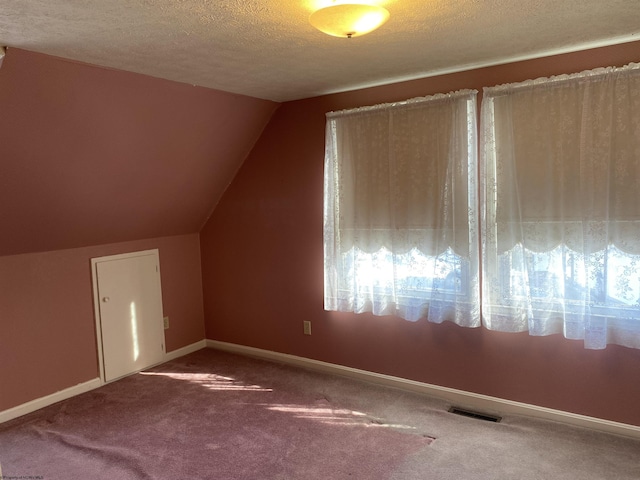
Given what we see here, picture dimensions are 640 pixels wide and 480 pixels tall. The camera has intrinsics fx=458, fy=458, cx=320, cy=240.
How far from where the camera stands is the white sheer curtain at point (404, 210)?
2994 mm

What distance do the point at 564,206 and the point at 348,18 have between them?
173cm

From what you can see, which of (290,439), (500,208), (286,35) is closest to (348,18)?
(286,35)

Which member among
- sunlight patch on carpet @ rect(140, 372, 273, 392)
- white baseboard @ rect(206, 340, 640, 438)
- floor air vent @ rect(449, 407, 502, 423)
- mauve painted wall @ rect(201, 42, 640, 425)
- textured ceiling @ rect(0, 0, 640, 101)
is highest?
textured ceiling @ rect(0, 0, 640, 101)

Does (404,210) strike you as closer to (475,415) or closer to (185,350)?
(475,415)

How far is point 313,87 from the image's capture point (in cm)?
334

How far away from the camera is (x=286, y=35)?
2.20 meters

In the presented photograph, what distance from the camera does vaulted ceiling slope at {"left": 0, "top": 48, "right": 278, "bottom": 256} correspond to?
250 centimetres

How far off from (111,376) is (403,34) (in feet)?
11.1

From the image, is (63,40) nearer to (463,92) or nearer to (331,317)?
(463,92)

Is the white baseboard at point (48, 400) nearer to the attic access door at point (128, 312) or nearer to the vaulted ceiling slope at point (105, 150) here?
the attic access door at point (128, 312)

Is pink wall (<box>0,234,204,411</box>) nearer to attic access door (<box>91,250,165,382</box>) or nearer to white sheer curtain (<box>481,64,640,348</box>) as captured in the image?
attic access door (<box>91,250,165,382</box>)

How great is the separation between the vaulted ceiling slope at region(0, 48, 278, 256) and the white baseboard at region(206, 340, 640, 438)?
171 centimetres

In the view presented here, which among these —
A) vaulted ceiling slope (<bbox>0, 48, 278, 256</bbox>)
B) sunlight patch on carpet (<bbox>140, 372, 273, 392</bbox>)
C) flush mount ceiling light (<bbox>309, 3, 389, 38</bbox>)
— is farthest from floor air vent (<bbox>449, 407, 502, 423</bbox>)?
vaulted ceiling slope (<bbox>0, 48, 278, 256</bbox>)

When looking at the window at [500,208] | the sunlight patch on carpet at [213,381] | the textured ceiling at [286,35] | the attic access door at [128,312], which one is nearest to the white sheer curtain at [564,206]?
the window at [500,208]
